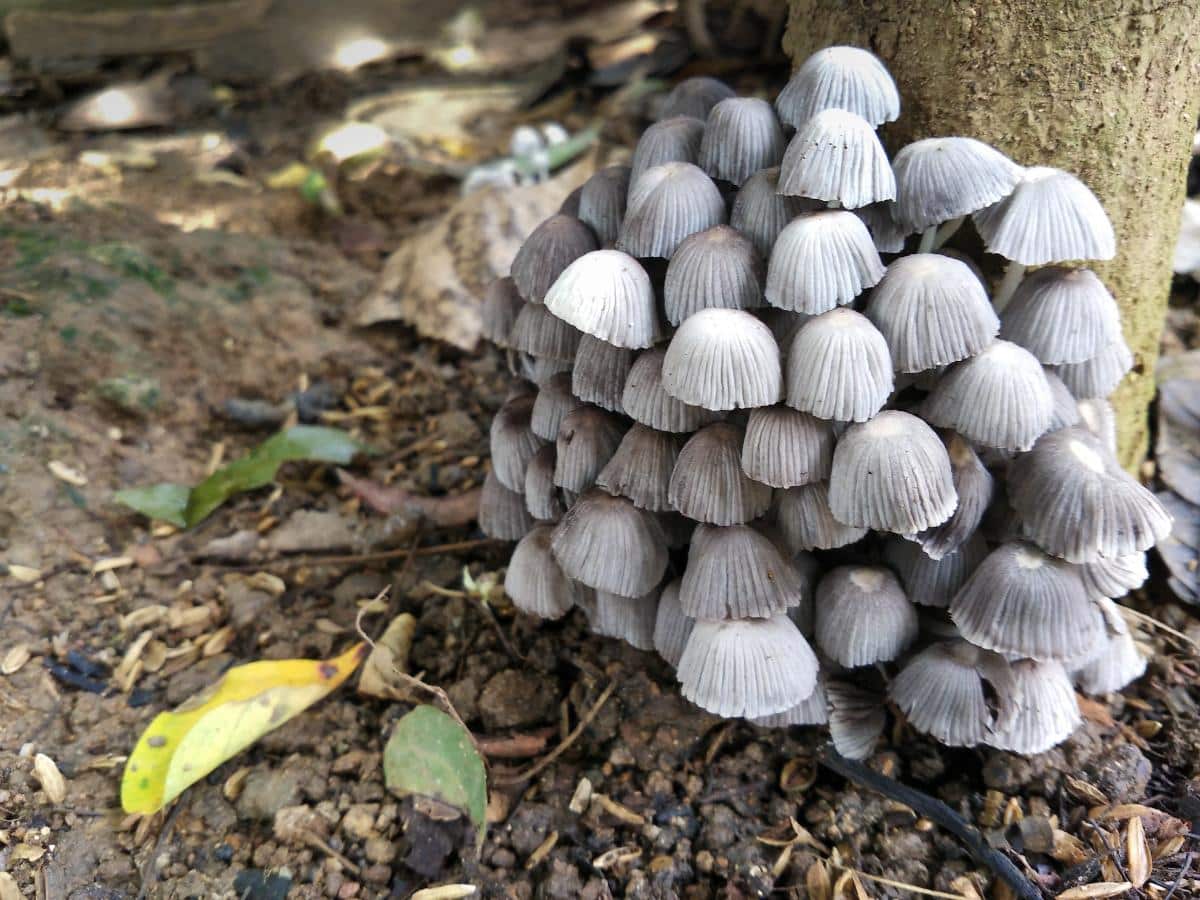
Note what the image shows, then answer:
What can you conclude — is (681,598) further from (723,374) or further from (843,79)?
(843,79)

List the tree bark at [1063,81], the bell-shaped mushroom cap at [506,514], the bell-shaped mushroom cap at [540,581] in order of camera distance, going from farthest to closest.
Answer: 1. the bell-shaped mushroom cap at [506,514]
2. the bell-shaped mushroom cap at [540,581]
3. the tree bark at [1063,81]

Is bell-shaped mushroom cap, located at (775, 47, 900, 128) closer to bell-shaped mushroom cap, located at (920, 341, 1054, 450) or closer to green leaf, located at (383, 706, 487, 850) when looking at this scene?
bell-shaped mushroom cap, located at (920, 341, 1054, 450)

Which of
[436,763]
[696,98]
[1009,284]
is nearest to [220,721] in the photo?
[436,763]

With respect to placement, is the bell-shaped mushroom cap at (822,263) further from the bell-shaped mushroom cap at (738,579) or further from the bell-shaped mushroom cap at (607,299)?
the bell-shaped mushroom cap at (738,579)

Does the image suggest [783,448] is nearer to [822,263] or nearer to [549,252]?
[822,263]

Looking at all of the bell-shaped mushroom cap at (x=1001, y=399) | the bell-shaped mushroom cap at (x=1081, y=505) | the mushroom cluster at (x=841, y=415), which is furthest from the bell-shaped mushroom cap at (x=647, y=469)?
the bell-shaped mushroom cap at (x=1081, y=505)

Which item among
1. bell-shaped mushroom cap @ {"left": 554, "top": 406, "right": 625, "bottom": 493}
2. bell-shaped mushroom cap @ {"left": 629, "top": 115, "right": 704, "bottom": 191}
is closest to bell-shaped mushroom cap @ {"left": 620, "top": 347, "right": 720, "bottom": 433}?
bell-shaped mushroom cap @ {"left": 554, "top": 406, "right": 625, "bottom": 493}
